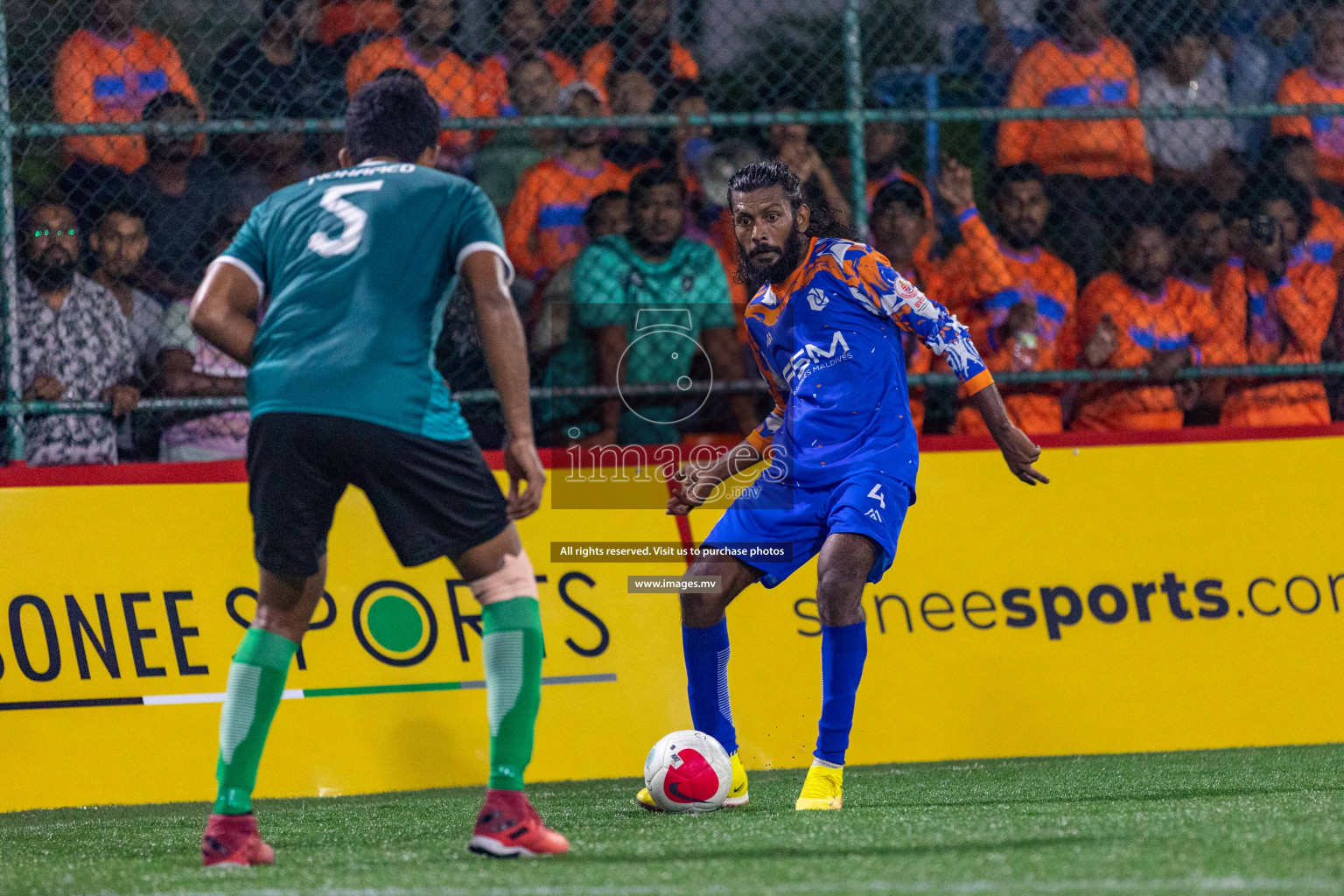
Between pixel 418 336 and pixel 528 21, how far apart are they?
3918 mm

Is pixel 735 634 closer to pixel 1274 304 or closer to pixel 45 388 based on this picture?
pixel 45 388

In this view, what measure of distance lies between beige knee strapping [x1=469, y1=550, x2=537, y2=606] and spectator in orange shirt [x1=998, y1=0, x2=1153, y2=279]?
176 inches

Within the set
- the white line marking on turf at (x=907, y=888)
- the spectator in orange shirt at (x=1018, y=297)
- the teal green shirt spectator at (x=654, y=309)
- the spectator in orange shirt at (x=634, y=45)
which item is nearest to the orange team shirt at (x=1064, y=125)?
the spectator in orange shirt at (x=1018, y=297)

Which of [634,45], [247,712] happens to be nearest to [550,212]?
[634,45]

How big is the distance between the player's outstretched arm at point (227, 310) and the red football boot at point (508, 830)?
1.21m

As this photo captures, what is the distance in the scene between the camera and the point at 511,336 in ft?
12.0

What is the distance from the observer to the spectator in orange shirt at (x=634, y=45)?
7348mm

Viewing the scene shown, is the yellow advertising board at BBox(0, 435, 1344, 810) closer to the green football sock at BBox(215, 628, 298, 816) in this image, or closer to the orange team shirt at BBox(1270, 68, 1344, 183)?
the orange team shirt at BBox(1270, 68, 1344, 183)

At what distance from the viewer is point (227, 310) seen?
3.75m

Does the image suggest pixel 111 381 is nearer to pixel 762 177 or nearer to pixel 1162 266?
pixel 762 177

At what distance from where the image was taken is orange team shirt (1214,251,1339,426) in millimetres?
7129

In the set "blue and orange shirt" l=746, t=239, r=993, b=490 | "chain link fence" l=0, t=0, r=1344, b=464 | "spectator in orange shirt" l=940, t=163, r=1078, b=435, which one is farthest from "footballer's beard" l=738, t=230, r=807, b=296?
"spectator in orange shirt" l=940, t=163, r=1078, b=435

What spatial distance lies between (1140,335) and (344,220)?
454 cm

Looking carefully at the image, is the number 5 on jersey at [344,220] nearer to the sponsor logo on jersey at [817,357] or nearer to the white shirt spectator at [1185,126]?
the sponsor logo on jersey at [817,357]
